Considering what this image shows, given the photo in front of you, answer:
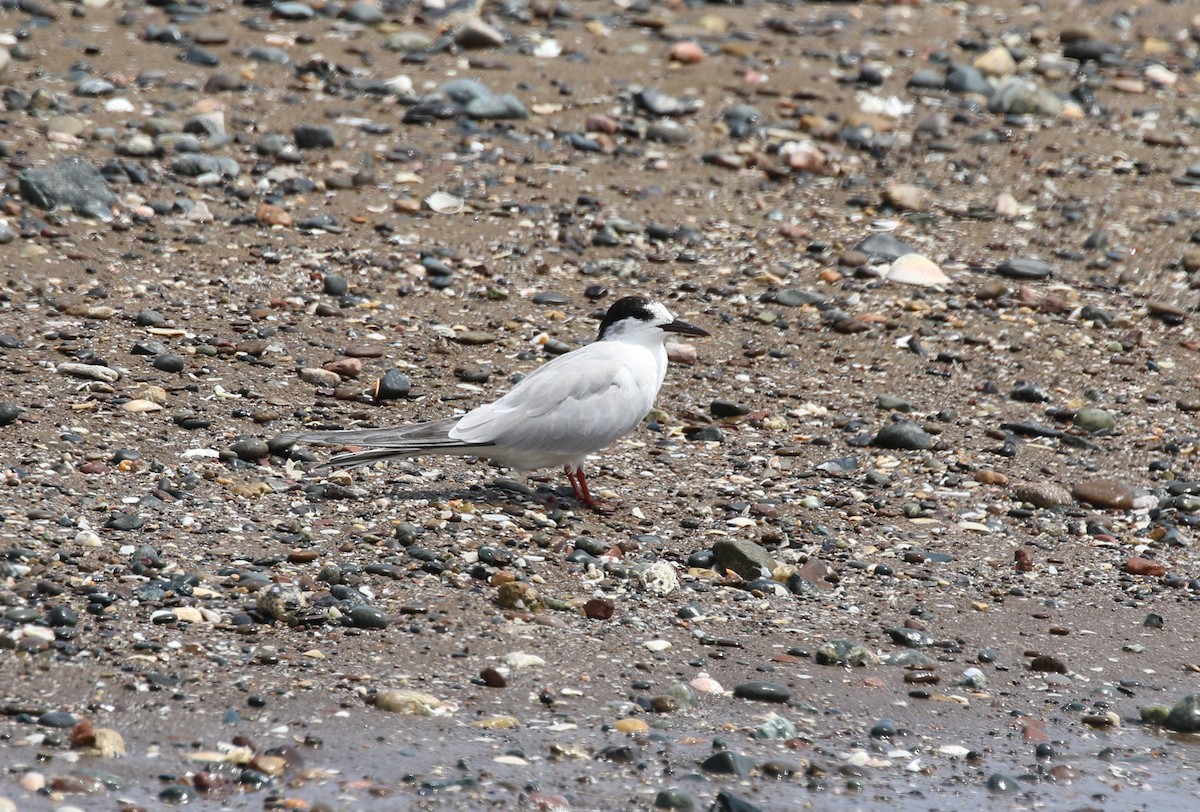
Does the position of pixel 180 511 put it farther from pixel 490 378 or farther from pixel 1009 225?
pixel 1009 225

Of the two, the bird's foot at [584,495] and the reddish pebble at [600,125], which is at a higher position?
the reddish pebble at [600,125]

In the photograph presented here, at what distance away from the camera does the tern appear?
529cm

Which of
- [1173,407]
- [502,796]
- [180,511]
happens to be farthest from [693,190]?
[502,796]

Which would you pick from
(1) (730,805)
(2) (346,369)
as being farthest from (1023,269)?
(1) (730,805)

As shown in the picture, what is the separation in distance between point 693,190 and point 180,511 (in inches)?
163

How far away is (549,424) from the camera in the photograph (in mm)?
5348

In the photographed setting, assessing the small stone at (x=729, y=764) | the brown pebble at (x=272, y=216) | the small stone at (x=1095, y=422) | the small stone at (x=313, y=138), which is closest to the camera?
the small stone at (x=729, y=764)

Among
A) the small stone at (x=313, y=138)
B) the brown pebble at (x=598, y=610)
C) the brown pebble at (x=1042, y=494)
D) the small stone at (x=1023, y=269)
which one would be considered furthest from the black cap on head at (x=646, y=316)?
the small stone at (x=313, y=138)

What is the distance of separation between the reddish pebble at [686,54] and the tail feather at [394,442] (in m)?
4.98

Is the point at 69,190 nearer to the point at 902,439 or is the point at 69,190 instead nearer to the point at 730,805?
the point at 902,439

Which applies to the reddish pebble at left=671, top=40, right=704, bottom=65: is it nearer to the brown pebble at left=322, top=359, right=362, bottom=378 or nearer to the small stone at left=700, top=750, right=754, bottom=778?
the brown pebble at left=322, top=359, right=362, bottom=378

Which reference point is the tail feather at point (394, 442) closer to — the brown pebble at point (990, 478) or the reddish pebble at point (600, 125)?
the brown pebble at point (990, 478)

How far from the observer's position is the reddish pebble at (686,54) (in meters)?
9.70

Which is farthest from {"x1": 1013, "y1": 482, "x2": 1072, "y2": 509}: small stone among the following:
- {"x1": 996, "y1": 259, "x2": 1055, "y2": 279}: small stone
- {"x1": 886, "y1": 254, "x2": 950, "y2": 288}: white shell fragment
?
{"x1": 996, "y1": 259, "x2": 1055, "y2": 279}: small stone
